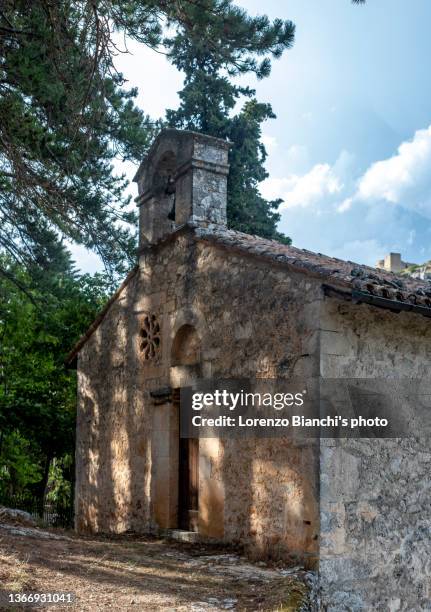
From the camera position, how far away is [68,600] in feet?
16.3

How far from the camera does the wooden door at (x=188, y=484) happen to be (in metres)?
8.29

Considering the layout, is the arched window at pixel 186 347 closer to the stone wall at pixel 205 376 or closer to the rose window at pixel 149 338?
the stone wall at pixel 205 376

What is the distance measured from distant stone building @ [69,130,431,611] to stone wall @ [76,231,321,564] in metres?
0.02

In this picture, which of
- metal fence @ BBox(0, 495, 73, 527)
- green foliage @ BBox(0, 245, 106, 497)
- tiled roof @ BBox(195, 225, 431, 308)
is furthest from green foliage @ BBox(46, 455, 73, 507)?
tiled roof @ BBox(195, 225, 431, 308)

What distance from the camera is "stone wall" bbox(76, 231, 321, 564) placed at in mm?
6625

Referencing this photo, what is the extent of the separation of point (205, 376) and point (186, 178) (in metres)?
2.54

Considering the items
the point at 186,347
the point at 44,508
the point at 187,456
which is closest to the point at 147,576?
the point at 187,456

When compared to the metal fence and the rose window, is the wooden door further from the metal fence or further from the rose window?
the metal fence

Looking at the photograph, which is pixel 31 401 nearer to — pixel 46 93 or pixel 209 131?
pixel 209 131

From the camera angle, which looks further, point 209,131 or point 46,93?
point 209,131

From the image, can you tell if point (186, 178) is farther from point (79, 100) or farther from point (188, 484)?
point (188, 484)

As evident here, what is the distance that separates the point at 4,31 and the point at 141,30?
1527 mm

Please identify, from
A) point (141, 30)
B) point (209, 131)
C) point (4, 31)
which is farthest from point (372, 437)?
point (209, 131)

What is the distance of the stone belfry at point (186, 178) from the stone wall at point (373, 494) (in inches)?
107
